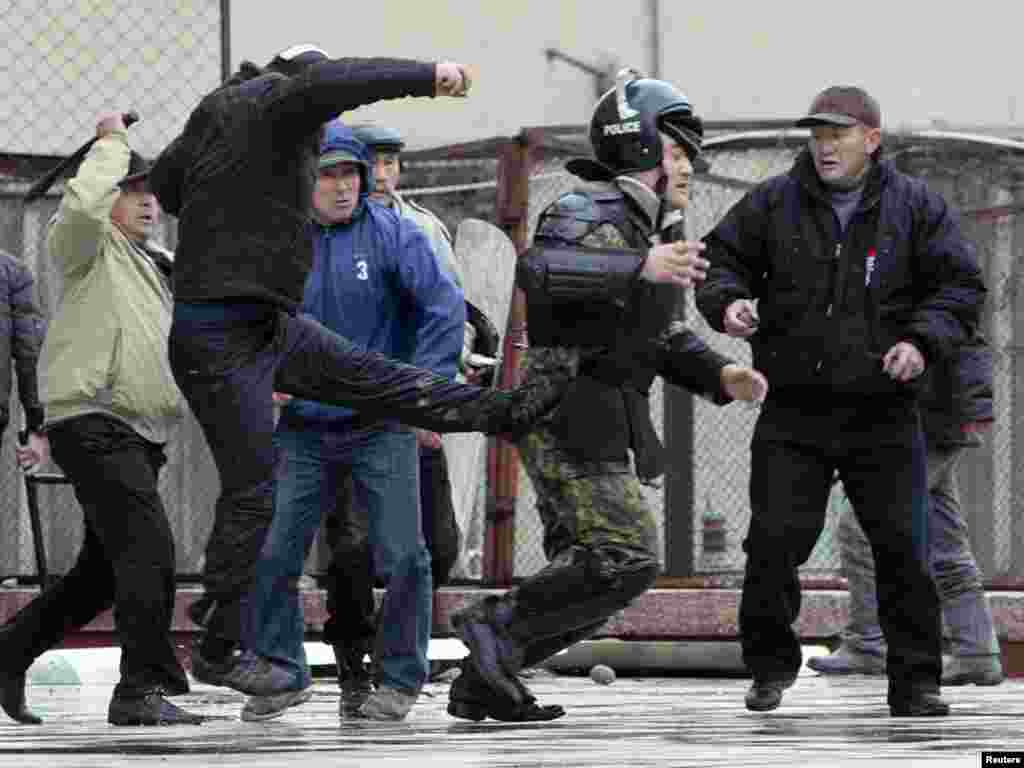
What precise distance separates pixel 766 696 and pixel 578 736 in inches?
56.8

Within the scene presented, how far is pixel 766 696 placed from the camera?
356 inches

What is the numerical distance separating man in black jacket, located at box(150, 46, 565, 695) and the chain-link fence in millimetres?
4381

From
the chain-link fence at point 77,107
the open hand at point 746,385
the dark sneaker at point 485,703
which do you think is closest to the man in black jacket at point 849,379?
the open hand at point 746,385

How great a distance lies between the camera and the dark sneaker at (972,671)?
11227 millimetres

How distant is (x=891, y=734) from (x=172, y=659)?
2.51 m

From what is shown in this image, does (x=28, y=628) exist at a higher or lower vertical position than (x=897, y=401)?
lower

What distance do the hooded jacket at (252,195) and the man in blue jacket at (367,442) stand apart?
0.38 meters

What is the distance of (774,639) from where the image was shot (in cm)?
905

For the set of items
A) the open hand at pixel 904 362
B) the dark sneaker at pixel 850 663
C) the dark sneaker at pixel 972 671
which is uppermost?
the open hand at pixel 904 362

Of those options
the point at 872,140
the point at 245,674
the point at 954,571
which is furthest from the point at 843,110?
the point at 954,571

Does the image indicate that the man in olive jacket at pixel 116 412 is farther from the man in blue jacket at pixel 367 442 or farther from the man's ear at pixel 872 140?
the man's ear at pixel 872 140

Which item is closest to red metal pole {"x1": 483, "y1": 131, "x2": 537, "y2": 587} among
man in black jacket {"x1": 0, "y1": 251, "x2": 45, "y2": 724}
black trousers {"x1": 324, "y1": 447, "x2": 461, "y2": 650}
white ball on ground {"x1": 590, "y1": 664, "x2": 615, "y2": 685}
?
white ball on ground {"x1": 590, "y1": 664, "x2": 615, "y2": 685}

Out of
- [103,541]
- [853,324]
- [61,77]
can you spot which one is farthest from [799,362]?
[61,77]

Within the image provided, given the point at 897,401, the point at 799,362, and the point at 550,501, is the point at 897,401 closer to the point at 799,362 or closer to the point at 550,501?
the point at 799,362
